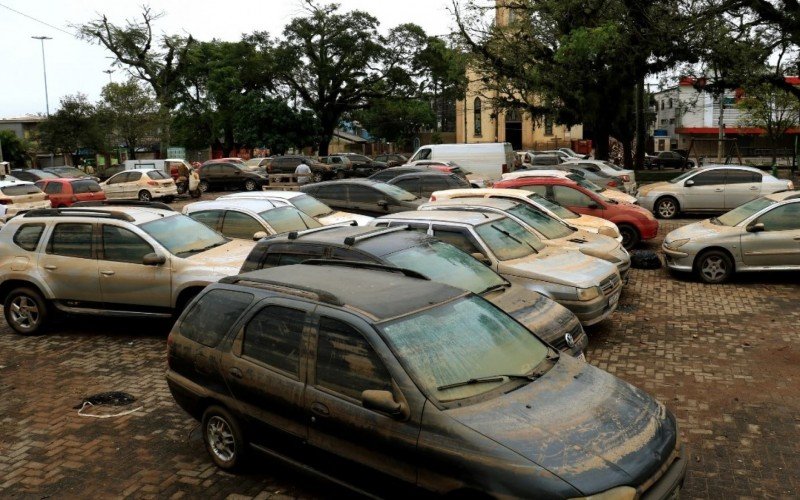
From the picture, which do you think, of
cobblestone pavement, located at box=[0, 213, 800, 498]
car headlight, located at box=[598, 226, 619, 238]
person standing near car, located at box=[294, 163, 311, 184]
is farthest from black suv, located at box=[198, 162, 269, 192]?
cobblestone pavement, located at box=[0, 213, 800, 498]

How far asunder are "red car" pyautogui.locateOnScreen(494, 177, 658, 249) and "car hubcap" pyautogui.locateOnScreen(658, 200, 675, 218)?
4.79 meters

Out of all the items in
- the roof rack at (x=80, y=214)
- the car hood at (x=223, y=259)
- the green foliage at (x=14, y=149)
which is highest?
the green foliage at (x=14, y=149)

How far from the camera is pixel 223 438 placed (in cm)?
534

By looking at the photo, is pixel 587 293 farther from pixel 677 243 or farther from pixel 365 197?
pixel 365 197

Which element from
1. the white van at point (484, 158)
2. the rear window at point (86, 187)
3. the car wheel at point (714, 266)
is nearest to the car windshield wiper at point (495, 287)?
the car wheel at point (714, 266)

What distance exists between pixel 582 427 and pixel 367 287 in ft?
6.03

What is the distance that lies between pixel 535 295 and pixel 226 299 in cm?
347

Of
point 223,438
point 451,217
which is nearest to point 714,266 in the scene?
point 451,217

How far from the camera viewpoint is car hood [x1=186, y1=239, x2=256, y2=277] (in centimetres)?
871

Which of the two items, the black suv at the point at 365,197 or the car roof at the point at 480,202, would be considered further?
the black suv at the point at 365,197

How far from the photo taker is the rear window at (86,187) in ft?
80.0

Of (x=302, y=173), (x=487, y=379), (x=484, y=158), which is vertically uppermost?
(x=484, y=158)

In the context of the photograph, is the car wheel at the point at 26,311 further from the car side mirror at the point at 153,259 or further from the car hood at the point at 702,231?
the car hood at the point at 702,231

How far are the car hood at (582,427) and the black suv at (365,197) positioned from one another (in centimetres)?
1086
